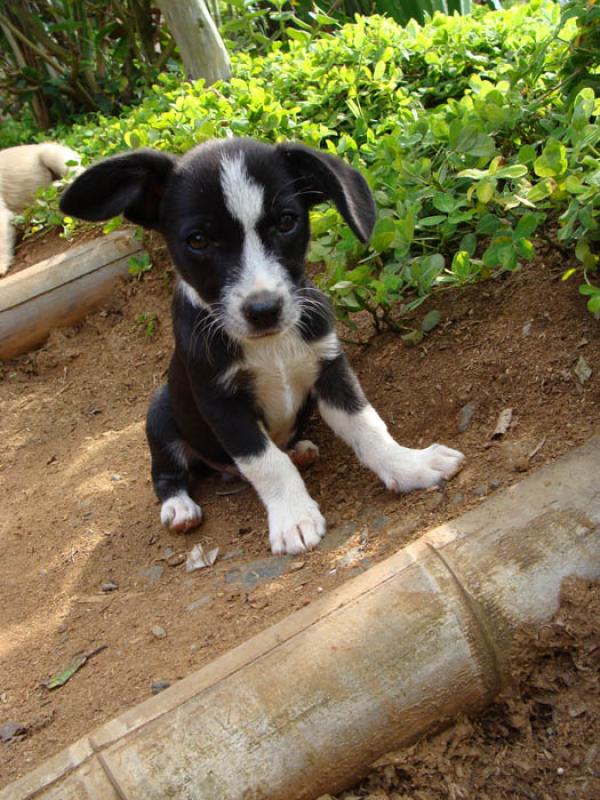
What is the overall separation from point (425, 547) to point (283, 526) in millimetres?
839

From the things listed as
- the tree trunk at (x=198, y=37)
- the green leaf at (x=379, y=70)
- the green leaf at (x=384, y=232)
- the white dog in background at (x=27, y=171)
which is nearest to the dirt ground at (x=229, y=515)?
the green leaf at (x=384, y=232)

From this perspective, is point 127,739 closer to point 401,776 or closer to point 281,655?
point 281,655

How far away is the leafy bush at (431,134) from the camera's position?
3.17 metres

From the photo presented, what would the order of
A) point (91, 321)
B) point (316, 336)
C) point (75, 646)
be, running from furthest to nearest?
1. point (91, 321)
2. point (316, 336)
3. point (75, 646)

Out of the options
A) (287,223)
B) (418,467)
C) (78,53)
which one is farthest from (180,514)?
(78,53)

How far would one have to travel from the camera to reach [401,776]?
6.76 ft

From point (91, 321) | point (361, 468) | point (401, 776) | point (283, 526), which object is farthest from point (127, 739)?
point (91, 321)

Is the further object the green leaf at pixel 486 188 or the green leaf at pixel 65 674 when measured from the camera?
the green leaf at pixel 486 188

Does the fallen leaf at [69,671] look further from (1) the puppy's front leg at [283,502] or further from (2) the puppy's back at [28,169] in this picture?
(2) the puppy's back at [28,169]

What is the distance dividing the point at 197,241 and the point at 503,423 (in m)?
1.29

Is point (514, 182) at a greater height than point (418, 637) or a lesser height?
greater

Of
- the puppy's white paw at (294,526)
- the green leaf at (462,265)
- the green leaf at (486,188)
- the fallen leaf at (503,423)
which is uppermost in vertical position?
the green leaf at (486,188)

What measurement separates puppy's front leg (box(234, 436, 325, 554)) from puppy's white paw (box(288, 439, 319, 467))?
0.44m

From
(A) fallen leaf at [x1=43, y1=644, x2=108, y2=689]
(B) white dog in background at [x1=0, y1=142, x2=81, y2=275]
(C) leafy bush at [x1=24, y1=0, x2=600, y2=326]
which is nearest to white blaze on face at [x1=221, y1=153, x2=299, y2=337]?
(C) leafy bush at [x1=24, y1=0, x2=600, y2=326]
